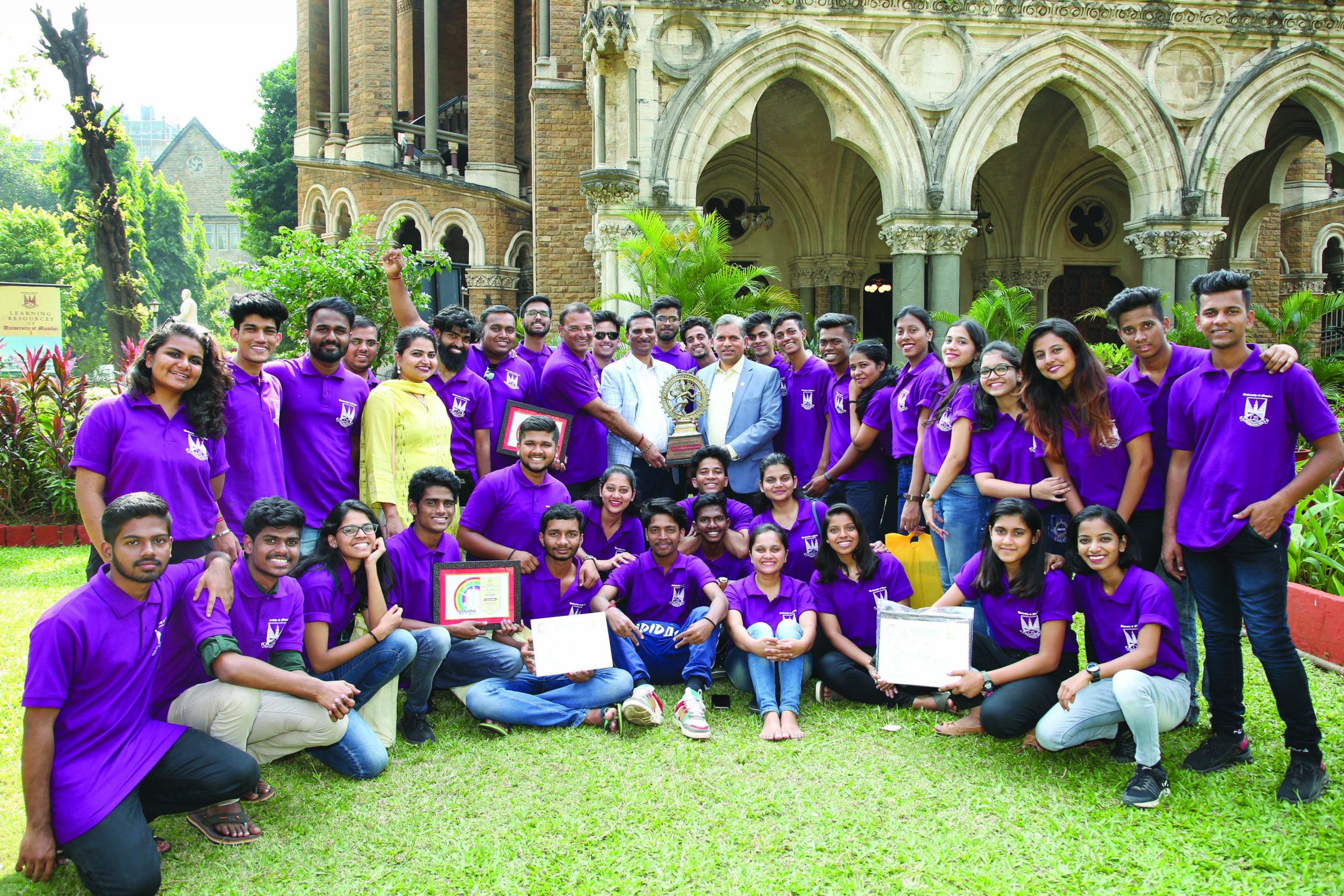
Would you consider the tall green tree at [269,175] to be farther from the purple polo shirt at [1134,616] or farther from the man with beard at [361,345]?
the purple polo shirt at [1134,616]

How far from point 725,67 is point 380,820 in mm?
11360

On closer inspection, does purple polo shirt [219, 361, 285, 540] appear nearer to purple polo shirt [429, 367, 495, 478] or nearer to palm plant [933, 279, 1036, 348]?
purple polo shirt [429, 367, 495, 478]

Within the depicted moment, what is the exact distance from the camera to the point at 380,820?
3.73m

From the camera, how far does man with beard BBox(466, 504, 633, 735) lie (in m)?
4.69

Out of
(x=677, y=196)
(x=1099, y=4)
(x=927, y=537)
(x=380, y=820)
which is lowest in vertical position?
(x=380, y=820)

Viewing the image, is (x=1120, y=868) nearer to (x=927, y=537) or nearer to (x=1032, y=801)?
(x=1032, y=801)

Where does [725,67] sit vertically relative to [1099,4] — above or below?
below

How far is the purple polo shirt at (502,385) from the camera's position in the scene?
5.96 m

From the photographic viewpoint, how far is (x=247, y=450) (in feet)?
14.3

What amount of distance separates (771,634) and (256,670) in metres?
2.57

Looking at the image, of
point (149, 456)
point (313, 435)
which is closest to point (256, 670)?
point (149, 456)

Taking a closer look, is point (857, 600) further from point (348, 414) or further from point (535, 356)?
point (535, 356)

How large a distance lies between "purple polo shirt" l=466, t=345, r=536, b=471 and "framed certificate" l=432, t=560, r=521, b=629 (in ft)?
4.34

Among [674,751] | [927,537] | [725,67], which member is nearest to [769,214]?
[725,67]
